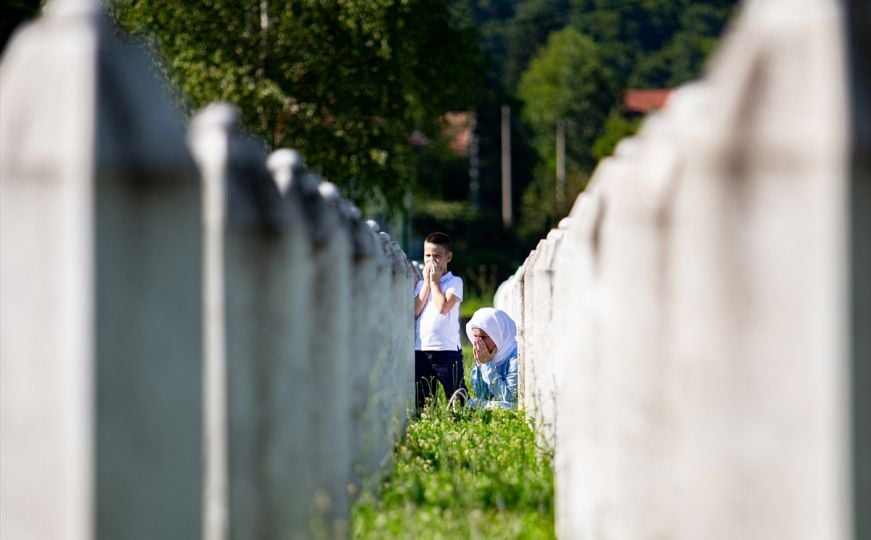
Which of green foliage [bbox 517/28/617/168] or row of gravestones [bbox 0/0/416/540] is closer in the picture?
row of gravestones [bbox 0/0/416/540]

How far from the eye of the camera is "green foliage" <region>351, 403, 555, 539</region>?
4.95m

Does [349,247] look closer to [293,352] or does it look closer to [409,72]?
[293,352]

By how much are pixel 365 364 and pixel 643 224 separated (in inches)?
99.4

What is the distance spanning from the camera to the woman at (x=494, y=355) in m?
11.7

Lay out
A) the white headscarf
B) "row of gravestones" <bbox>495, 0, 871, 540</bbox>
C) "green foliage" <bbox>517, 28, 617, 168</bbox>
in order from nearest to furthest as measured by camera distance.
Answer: "row of gravestones" <bbox>495, 0, 871, 540</bbox> → the white headscarf → "green foliage" <bbox>517, 28, 617, 168</bbox>

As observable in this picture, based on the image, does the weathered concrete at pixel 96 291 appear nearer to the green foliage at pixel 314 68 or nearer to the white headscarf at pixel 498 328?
the white headscarf at pixel 498 328

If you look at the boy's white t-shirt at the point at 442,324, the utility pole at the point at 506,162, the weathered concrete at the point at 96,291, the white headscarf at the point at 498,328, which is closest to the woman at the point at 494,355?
the white headscarf at the point at 498,328

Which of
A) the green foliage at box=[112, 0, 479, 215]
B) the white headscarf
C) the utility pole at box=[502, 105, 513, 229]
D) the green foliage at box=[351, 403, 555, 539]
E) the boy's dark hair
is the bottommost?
the green foliage at box=[351, 403, 555, 539]

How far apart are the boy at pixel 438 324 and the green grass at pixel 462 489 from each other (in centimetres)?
281

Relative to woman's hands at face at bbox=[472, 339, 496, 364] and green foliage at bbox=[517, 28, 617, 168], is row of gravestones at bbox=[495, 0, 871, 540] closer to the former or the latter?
woman's hands at face at bbox=[472, 339, 496, 364]

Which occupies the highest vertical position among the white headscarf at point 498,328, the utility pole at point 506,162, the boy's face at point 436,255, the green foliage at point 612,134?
the green foliage at point 612,134

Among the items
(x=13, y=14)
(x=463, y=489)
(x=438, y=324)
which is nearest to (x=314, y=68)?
(x=13, y=14)

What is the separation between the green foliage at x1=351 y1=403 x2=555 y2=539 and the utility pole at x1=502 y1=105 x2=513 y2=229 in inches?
2353

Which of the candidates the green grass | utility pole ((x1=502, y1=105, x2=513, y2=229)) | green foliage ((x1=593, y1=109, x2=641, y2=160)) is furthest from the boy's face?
green foliage ((x1=593, y1=109, x2=641, y2=160))
